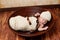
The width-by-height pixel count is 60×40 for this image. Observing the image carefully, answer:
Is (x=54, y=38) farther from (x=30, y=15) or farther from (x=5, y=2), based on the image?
(x=5, y=2)

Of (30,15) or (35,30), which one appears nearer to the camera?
(35,30)

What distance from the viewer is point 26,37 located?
895 mm

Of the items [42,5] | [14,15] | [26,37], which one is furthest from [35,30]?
[42,5]

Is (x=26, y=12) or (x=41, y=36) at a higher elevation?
(x=26, y=12)

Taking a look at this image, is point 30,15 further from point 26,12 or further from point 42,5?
point 42,5

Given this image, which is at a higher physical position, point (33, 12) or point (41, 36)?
point (33, 12)

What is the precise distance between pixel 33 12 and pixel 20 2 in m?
0.19

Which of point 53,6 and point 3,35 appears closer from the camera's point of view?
point 3,35

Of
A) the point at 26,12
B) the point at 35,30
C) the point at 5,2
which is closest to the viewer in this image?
the point at 35,30

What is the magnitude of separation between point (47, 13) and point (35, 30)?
133mm

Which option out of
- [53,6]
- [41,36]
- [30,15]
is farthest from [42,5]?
[41,36]

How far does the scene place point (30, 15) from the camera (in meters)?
0.98

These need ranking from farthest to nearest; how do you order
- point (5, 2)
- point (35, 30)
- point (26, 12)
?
point (5, 2) < point (26, 12) < point (35, 30)

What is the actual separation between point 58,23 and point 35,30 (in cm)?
21
